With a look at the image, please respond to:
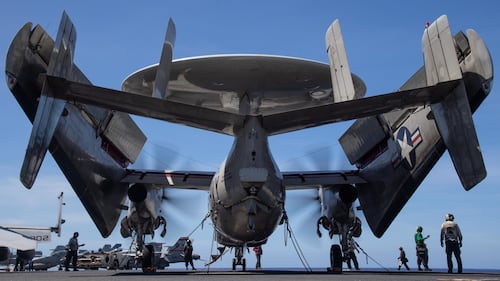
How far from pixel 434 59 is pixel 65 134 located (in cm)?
897

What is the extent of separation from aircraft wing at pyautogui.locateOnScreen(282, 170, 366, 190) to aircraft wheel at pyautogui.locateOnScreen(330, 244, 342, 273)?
3179 millimetres

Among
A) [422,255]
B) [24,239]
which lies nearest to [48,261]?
[24,239]

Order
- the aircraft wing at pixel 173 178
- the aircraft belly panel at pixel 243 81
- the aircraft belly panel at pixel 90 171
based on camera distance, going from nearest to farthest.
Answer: the aircraft belly panel at pixel 90 171, the aircraft belly panel at pixel 243 81, the aircraft wing at pixel 173 178

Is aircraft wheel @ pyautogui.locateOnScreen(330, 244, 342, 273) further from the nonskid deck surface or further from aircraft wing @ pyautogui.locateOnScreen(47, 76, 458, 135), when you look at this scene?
aircraft wing @ pyautogui.locateOnScreen(47, 76, 458, 135)

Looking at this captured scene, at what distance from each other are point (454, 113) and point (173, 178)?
10057 mm

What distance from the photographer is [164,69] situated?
475 inches

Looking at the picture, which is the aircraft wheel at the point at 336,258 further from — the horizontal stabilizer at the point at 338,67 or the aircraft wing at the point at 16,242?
the aircraft wing at the point at 16,242

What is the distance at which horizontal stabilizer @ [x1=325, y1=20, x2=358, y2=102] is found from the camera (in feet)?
40.5

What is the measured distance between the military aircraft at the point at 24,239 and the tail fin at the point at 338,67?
1113 centimetres

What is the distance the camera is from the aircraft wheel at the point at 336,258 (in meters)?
13.8

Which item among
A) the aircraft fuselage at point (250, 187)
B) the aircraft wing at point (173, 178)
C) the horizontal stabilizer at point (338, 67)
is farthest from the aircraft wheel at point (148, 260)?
the horizontal stabilizer at point (338, 67)

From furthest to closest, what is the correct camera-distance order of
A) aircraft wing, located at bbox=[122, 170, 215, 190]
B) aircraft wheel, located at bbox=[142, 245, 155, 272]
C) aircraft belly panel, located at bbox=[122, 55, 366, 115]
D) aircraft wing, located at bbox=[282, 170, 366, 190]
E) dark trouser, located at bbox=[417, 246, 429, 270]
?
1. dark trouser, located at bbox=[417, 246, 429, 270]
2. aircraft wing, located at bbox=[282, 170, 366, 190]
3. aircraft wing, located at bbox=[122, 170, 215, 190]
4. aircraft wheel, located at bbox=[142, 245, 155, 272]
5. aircraft belly panel, located at bbox=[122, 55, 366, 115]

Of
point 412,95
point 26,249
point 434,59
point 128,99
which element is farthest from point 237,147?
point 26,249

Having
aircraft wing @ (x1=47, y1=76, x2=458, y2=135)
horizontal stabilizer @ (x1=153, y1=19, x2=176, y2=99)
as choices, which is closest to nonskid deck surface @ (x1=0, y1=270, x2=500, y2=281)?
aircraft wing @ (x1=47, y1=76, x2=458, y2=135)
